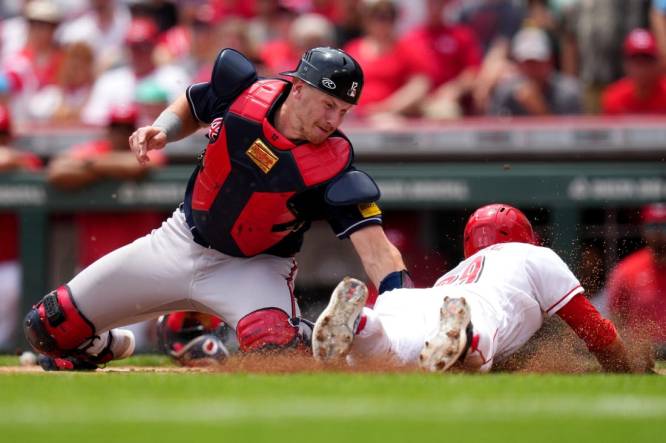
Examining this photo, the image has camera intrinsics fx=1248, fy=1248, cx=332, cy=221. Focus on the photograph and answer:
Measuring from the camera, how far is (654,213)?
8297 millimetres

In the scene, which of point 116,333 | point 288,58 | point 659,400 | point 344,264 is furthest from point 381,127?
point 659,400

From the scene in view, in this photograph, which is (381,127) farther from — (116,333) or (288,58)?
(116,333)

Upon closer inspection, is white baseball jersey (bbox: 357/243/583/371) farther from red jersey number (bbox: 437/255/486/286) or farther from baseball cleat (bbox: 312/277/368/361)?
baseball cleat (bbox: 312/277/368/361)

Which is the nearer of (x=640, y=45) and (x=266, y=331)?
(x=266, y=331)

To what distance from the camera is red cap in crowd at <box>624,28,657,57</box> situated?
9320mm

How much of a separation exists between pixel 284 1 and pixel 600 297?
4.63m

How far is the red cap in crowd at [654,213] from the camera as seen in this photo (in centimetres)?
827

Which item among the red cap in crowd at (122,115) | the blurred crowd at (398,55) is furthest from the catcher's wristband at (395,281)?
the red cap in crowd at (122,115)

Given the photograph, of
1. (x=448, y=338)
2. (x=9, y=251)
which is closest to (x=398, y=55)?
(x=9, y=251)

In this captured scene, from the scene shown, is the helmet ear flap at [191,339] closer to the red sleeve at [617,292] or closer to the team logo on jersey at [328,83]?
the team logo on jersey at [328,83]

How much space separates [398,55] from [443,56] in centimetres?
36

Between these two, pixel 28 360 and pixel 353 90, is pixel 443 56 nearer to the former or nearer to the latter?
pixel 28 360

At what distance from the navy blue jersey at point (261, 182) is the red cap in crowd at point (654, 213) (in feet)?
10.5

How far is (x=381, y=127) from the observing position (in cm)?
914
